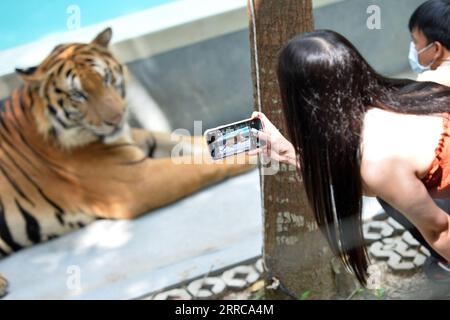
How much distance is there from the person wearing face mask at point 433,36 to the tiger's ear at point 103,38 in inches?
69.1

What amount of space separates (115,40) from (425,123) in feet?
8.10

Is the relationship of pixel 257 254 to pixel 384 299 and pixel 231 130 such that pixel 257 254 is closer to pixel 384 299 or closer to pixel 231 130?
pixel 384 299

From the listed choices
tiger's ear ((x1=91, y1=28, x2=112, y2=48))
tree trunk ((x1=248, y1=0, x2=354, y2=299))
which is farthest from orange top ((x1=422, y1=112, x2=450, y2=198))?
tiger's ear ((x1=91, y1=28, x2=112, y2=48))

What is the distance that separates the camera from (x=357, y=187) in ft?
6.66

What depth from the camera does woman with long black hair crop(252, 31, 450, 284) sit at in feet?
6.40

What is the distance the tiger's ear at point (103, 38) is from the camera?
157 inches

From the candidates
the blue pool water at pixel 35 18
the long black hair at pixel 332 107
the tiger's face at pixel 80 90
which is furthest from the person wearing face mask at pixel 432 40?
the blue pool water at pixel 35 18

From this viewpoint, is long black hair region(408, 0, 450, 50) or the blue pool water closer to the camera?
long black hair region(408, 0, 450, 50)

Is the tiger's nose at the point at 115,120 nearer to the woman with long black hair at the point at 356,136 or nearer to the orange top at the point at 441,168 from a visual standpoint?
the woman with long black hair at the point at 356,136

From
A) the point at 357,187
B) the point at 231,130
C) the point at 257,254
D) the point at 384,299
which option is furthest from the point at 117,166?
the point at 357,187

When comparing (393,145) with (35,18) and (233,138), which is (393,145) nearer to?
(233,138)

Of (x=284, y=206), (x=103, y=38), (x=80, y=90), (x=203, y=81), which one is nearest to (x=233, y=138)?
(x=284, y=206)

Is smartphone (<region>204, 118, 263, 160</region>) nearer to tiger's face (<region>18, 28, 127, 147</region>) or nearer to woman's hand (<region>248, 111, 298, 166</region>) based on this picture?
woman's hand (<region>248, 111, 298, 166</region>)

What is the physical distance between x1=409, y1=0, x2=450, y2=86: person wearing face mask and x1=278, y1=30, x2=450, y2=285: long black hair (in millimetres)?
855
